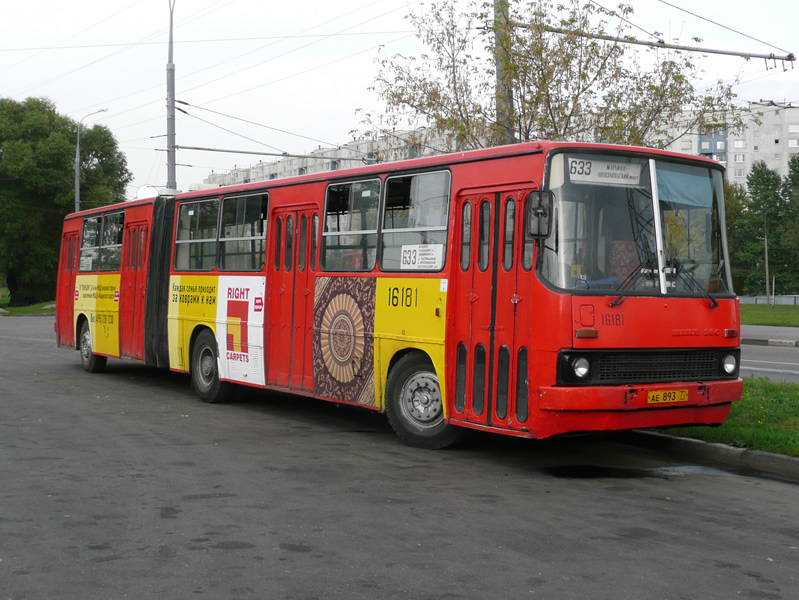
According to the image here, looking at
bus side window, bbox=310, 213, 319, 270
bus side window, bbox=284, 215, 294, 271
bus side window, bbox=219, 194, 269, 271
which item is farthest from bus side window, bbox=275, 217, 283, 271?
bus side window, bbox=310, 213, 319, 270

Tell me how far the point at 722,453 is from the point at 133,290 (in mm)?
10256

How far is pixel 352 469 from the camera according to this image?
858 cm

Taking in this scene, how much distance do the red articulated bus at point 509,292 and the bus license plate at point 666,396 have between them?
12 millimetres

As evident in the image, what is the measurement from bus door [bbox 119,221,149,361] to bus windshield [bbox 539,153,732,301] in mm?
9126

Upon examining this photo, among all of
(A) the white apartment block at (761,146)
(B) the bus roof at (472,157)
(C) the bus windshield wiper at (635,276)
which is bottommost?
(C) the bus windshield wiper at (635,276)

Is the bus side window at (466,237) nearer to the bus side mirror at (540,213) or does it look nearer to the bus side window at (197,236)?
the bus side mirror at (540,213)

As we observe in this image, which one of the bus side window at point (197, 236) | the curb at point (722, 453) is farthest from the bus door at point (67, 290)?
the curb at point (722, 453)

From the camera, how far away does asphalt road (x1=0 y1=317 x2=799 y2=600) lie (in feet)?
17.2

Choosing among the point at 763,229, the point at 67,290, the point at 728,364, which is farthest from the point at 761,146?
the point at 728,364

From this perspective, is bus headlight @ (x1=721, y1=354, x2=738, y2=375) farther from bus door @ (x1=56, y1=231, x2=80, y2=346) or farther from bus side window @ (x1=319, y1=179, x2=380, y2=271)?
bus door @ (x1=56, y1=231, x2=80, y2=346)

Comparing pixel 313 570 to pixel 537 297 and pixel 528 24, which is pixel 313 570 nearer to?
pixel 537 297

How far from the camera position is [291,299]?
11945 millimetres

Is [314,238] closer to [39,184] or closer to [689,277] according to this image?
[689,277]

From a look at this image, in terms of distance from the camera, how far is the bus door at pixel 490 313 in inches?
340
